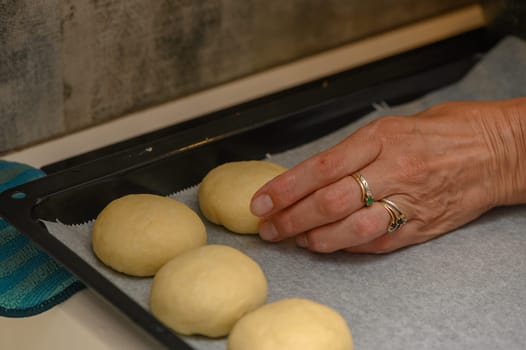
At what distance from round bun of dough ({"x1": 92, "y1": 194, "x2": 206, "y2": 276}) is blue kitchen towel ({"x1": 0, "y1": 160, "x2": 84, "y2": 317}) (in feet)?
0.20

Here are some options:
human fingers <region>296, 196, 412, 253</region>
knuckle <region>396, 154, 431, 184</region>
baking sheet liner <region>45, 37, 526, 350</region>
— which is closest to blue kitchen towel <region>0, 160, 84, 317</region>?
baking sheet liner <region>45, 37, 526, 350</region>

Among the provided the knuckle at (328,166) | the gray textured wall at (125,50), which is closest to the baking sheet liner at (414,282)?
the knuckle at (328,166)

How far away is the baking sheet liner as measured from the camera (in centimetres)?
100

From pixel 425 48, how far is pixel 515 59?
6.8 inches

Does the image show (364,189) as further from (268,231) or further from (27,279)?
(27,279)

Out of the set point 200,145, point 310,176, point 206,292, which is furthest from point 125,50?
point 206,292

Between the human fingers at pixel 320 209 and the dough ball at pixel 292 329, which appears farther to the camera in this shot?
the human fingers at pixel 320 209

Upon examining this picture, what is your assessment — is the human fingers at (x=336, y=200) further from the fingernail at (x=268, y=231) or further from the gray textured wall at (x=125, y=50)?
the gray textured wall at (x=125, y=50)

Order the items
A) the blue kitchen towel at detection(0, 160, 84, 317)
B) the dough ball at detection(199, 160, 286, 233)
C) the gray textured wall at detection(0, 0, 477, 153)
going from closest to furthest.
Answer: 1. the blue kitchen towel at detection(0, 160, 84, 317)
2. the dough ball at detection(199, 160, 286, 233)
3. the gray textured wall at detection(0, 0, 477, 153)

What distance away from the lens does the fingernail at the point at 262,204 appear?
1101 millimetres

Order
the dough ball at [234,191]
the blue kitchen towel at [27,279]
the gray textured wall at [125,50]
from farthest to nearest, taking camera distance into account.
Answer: the gray textured wall at [125,50] < the dough ball at [234,191] < the blue kitchen towel at [27,279]

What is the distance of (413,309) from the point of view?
1.04 metres

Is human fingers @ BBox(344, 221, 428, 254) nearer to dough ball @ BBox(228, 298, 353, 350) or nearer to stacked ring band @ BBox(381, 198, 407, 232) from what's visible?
stacked ring band @ BBox(381, 198, 407, 232)

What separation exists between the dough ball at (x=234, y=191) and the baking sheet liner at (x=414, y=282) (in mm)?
28
